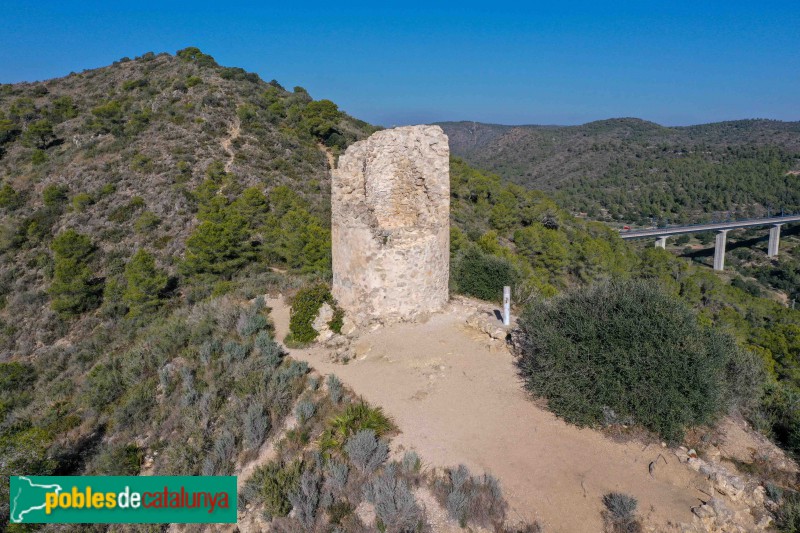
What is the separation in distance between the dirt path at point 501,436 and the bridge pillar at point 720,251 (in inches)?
2204

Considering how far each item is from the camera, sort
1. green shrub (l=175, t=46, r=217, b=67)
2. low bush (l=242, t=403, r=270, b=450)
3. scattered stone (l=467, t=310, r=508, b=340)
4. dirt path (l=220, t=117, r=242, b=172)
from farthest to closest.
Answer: green shrub (l=175, t=46, r=217, b=67) → dirt path (l=220, t=117, r=242, b=172) → scattered stone (l=467, t=310, r=508, b=340) → low bush (l=242, t=403, r=270, b=450)

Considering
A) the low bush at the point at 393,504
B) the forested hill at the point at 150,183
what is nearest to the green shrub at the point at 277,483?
the low bush at the point at 393,504

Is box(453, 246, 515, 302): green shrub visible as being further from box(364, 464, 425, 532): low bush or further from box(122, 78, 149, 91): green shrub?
box(122, 78, 149, 91): green shrub

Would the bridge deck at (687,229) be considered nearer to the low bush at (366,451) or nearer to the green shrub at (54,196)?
the low bush at (366,451)

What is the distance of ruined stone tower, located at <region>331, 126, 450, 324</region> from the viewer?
10289 millimetres

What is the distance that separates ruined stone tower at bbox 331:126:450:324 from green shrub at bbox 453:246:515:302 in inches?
112

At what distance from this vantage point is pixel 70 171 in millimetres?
29406

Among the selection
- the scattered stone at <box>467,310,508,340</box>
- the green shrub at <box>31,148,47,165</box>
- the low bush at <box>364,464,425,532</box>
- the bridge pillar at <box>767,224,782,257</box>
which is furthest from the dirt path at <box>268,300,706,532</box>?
the bridge pillar at <box>767,224,782,257</box>

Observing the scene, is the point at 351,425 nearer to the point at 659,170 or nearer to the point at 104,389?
the point at 104,389

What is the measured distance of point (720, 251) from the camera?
51625mm

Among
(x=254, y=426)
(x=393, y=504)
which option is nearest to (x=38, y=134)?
(x=254, y=426)

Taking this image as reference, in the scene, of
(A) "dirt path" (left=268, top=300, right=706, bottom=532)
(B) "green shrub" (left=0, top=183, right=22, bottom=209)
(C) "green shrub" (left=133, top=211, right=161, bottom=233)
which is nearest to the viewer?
(A) "dirt path" (left=268, top=300, right=706, bottom=532)

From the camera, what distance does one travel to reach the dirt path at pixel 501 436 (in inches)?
207

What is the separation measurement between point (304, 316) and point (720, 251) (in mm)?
59593
